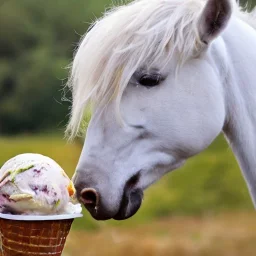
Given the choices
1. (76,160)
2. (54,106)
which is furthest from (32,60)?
(76,160)

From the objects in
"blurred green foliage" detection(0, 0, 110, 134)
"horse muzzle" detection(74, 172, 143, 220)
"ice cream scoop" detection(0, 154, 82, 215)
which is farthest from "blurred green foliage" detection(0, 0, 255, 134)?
"ice cream scoop" detection(0, 154, 82, 215)

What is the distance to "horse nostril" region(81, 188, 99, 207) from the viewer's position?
2098 millimetres

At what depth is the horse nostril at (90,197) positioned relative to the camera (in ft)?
6.88

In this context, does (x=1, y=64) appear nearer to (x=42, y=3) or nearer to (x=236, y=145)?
(x=42, y=3)

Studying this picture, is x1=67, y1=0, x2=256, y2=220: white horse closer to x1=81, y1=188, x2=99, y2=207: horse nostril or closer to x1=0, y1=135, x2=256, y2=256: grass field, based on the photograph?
x1=81, y1=188, x2=99, y2=207: horse nostril

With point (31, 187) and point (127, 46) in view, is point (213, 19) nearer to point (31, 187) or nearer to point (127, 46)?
point (127, 46)

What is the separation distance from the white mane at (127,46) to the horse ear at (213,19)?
0.03 metres

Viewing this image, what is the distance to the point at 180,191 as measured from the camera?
620 inches

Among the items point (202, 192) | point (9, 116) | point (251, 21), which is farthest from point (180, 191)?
point (251, 21)

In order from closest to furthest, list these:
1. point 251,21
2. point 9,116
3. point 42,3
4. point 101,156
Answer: point 101,156 → point 251,21 → point 9,116 → point 42,3

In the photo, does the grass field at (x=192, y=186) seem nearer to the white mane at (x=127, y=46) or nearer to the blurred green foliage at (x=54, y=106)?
the blurred green foliage at (x=54, y=106)

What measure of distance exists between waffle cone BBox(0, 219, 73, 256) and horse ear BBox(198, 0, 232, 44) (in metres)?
0.78

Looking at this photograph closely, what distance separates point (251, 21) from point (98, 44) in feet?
2.06

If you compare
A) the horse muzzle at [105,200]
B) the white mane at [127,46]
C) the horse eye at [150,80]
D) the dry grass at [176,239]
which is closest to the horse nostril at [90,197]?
the horse muzzle at [105,200]
